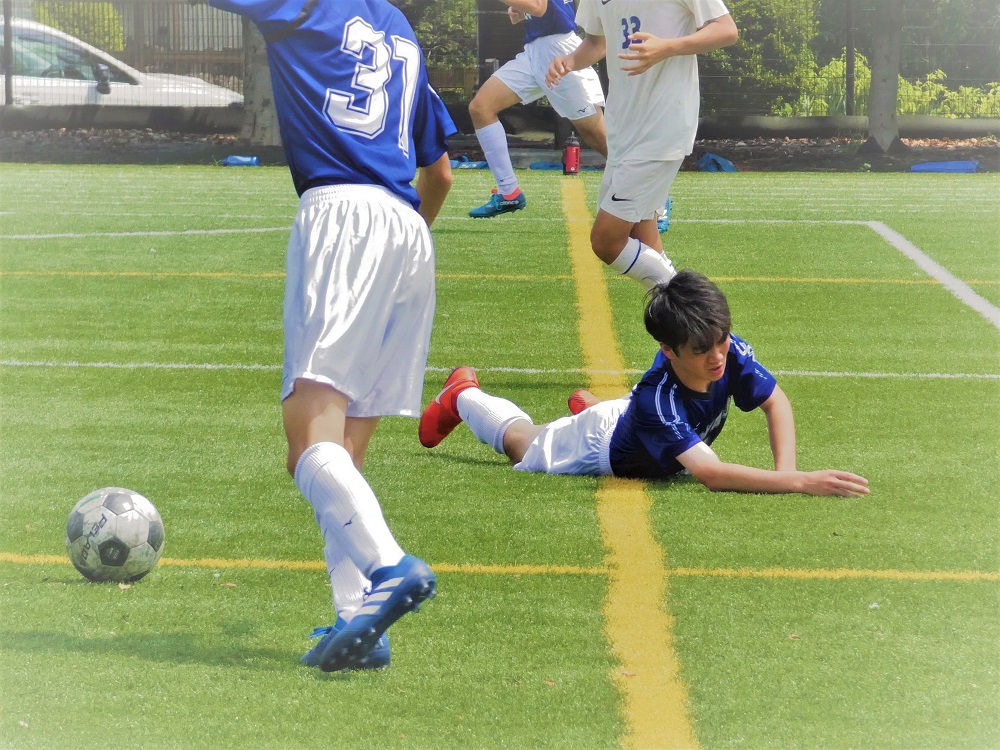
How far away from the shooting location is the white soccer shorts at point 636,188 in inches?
285

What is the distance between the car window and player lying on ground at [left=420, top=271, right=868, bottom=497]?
20.3 meters

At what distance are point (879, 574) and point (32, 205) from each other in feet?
37.2

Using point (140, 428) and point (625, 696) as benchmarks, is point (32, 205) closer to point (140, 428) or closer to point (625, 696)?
point (140, 428)

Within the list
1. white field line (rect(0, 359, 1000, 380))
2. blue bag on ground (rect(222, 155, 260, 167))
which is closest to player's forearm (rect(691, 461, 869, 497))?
white field line (rect(0, 359, 1000, 380))

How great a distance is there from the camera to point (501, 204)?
12.4 metres

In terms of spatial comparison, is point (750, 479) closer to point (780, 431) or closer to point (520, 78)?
point (780, 431)

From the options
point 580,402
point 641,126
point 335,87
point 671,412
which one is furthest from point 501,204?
point 335,87

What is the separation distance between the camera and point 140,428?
6109mm

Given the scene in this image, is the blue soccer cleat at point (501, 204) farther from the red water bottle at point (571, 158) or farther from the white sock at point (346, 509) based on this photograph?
the white sock at point (346, 509)

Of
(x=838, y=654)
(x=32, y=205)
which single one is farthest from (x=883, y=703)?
(x=32, y=205)

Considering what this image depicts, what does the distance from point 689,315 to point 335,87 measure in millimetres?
1619

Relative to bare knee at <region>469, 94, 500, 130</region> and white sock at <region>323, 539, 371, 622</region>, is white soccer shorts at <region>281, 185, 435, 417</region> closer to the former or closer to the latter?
white sock at <region>323, 539, 371, 622</region>

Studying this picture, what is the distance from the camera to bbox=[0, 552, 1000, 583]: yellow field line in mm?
4289

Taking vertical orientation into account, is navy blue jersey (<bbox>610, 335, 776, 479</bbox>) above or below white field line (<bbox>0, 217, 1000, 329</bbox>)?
above
